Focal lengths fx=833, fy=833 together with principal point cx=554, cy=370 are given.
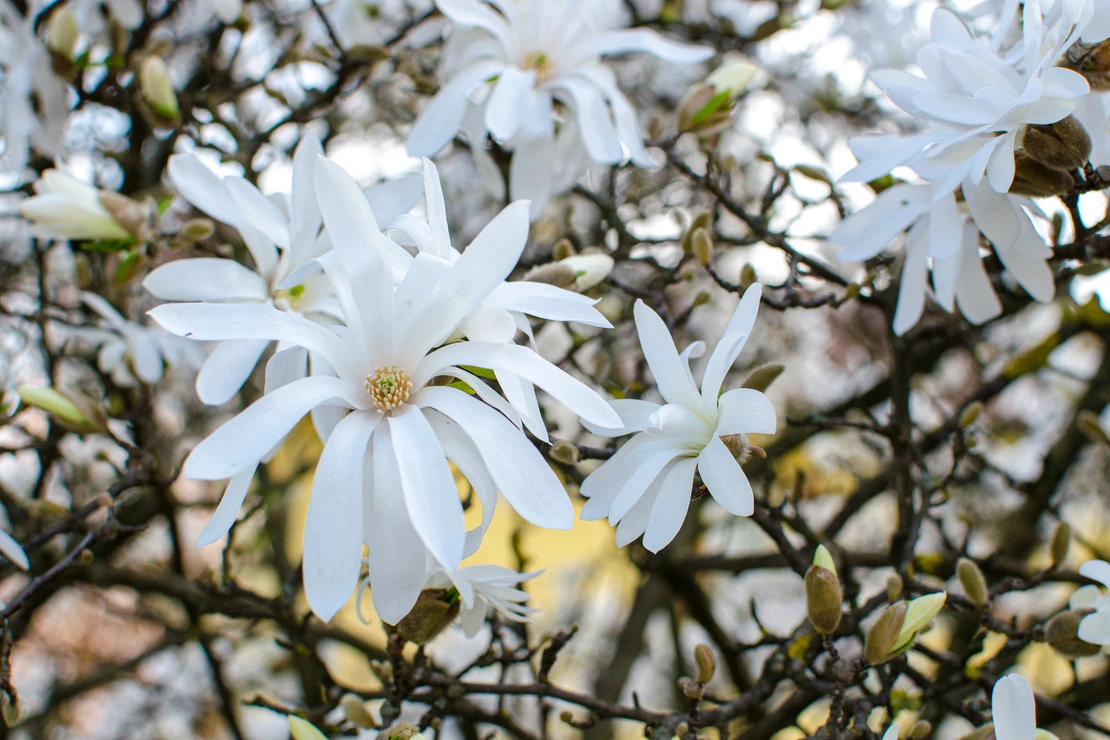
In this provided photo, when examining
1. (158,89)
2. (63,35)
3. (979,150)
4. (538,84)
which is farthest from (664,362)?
(63,35)

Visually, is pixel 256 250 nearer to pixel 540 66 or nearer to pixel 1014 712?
pixel 540 66

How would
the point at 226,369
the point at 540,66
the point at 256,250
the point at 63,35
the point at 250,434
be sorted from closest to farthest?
the point at 250,434, the point at 226,369, the point at 256,250, the point at 540,66, the point at 63,35

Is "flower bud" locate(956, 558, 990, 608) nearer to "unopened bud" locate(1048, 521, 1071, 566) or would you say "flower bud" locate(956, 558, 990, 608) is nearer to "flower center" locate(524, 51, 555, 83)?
"unopened bud" locate(1048, 521, 1071, 566)

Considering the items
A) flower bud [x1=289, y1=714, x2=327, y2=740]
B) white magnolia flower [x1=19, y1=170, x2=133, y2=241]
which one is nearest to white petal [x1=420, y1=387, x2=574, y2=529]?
flower bud [x1=289, y1=714, x2=327, y2=740]

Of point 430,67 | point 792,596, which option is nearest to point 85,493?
point 430,67

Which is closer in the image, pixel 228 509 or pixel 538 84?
pixel 228 509

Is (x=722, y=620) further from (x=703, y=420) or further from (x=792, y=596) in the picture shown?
(x=703, y=420)

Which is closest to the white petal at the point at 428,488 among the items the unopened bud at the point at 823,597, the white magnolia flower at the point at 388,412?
the white magnolia flower at the point at 388,412

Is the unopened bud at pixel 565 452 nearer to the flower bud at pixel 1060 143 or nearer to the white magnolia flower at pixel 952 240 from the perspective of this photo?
the white magnolia flower at pixel 952 240
